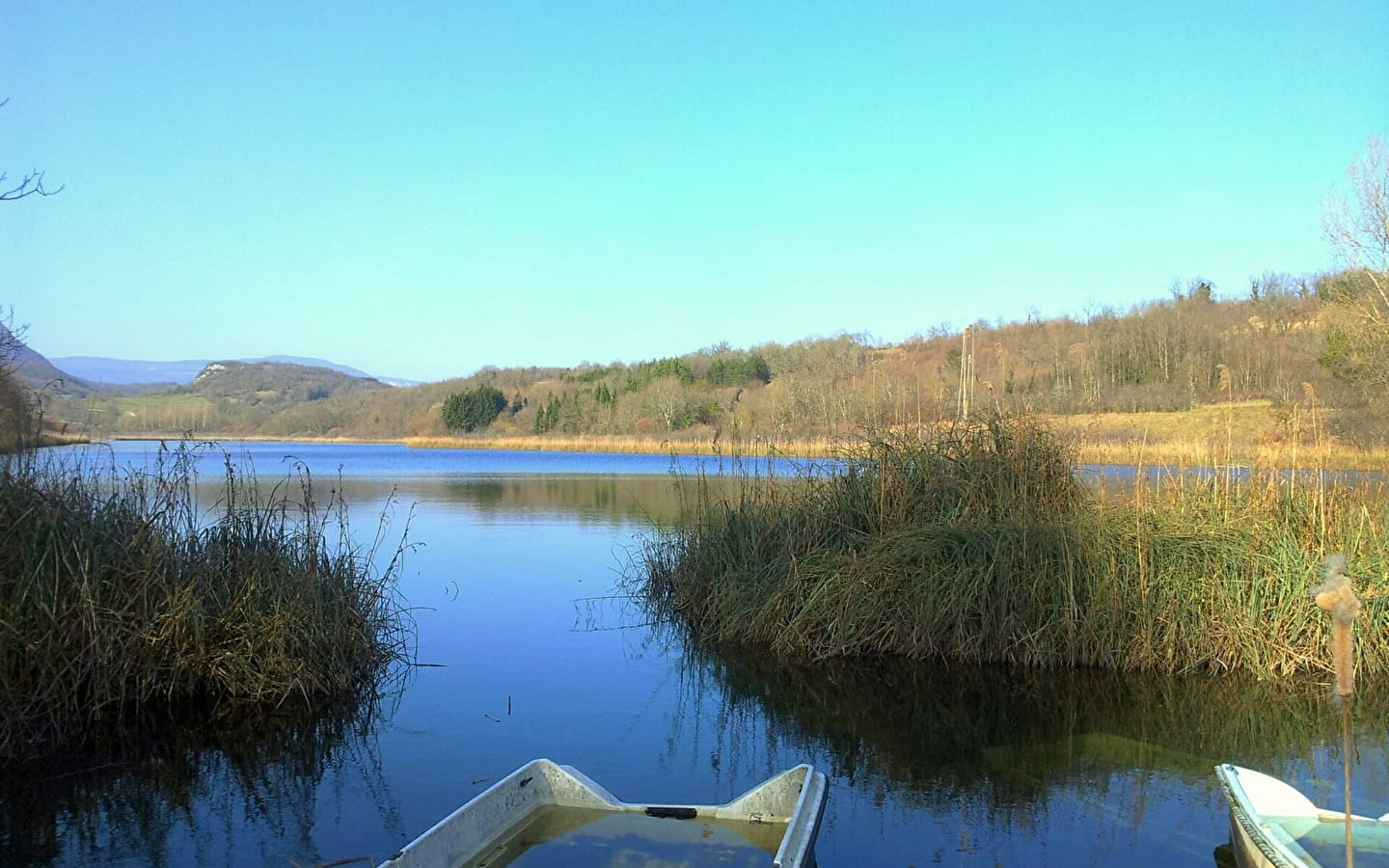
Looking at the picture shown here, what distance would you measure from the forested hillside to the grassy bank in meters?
1.05

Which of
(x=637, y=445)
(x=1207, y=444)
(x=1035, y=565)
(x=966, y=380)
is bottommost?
(x=1035, y=565)

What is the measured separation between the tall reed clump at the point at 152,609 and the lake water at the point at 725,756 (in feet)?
1.29

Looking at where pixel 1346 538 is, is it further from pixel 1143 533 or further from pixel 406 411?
pixel 406 411

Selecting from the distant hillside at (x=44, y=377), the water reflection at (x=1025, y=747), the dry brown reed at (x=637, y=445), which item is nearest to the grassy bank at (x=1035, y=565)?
the water reflection at (x=1025, y=747)

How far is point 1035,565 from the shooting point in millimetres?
8008

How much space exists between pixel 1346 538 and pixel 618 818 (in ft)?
21.5

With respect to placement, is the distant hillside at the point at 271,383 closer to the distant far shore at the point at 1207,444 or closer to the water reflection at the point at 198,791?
the distant far shore at the point at 1207,444

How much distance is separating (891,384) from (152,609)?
26.9 feet

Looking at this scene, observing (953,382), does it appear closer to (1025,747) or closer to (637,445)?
(1025,747)

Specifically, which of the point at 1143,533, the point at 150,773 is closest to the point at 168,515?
the point at 150,773

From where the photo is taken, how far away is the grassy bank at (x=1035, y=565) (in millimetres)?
7734

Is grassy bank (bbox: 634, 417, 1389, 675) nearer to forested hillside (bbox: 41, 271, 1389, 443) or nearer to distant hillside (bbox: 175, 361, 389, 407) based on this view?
forested hillside (bbox: 41, 271, 1389, 443)

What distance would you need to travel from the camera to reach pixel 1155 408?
17328 millimetres

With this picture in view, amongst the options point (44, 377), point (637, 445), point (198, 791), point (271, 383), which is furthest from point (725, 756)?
point (271, 383)
